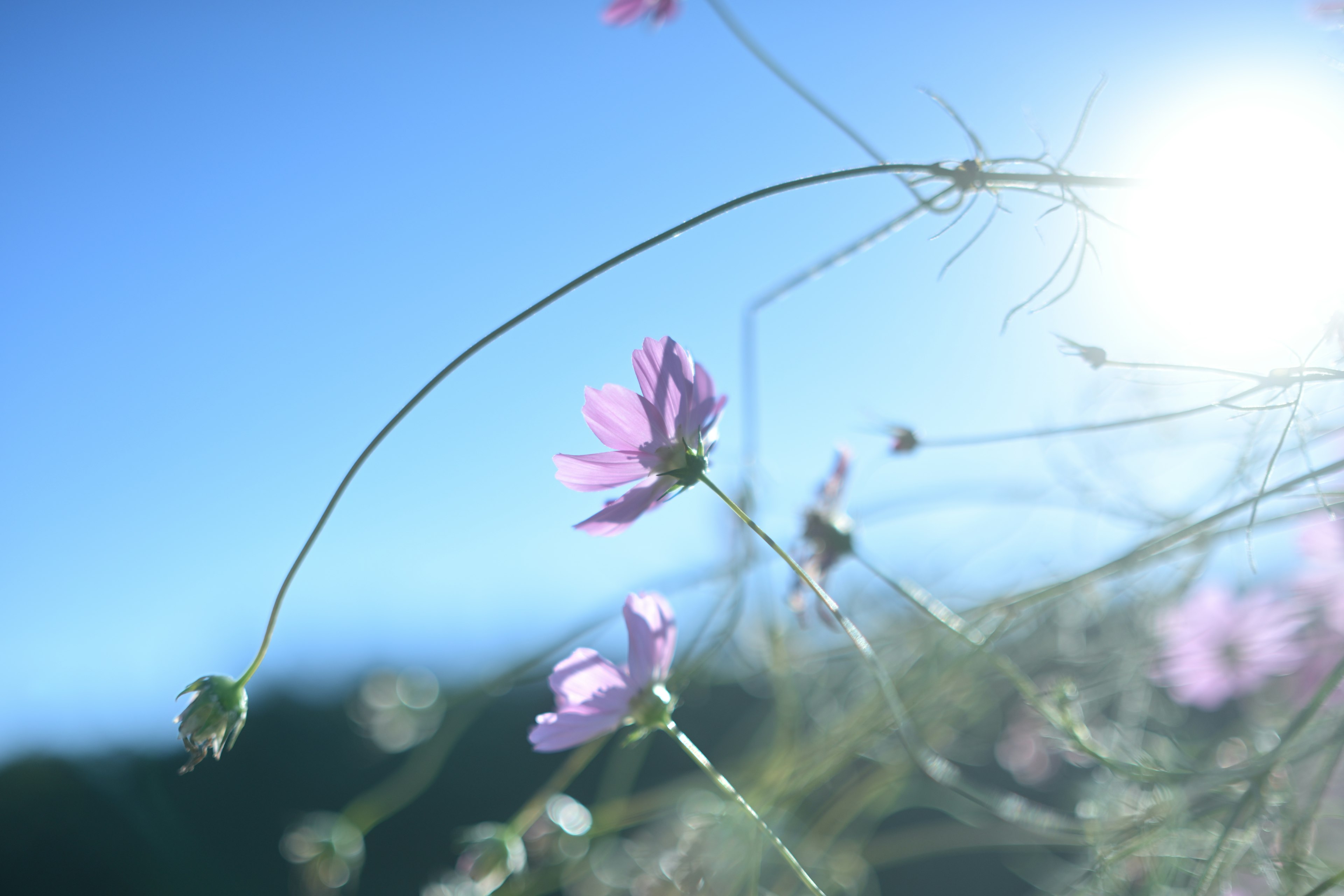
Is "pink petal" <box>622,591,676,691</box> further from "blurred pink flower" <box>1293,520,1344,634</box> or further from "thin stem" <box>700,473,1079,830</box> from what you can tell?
"blurred pink flower" <box>1293,520,1344,634</box>

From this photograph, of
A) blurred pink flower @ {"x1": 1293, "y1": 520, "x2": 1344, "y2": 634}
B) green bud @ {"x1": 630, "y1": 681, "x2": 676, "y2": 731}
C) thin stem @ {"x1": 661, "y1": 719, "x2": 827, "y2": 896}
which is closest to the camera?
thin stem @ {"x1": 661, "y1": 719, "x2": 827, "y2": 896}

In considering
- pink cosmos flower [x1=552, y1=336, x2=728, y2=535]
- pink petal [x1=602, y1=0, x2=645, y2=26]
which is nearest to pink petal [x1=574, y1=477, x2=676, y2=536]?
pink cosmos flower [x1=552, y1=336, x2=728, y2=535]

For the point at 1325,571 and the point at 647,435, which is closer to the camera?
the point at 647,435

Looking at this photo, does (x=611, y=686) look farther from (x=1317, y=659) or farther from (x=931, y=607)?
(x=1317, y=659)

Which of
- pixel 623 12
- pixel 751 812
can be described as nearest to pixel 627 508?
pixel 751 812

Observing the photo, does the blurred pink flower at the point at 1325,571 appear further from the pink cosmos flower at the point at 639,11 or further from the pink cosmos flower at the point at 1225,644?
the pink cosmos flower at the point at 639,11

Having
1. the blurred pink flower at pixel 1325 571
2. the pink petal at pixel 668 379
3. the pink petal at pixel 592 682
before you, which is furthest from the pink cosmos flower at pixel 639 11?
the blurred pink flower at pixel 1325 571

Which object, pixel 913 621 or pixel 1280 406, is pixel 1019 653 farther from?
pixel 1280 406
